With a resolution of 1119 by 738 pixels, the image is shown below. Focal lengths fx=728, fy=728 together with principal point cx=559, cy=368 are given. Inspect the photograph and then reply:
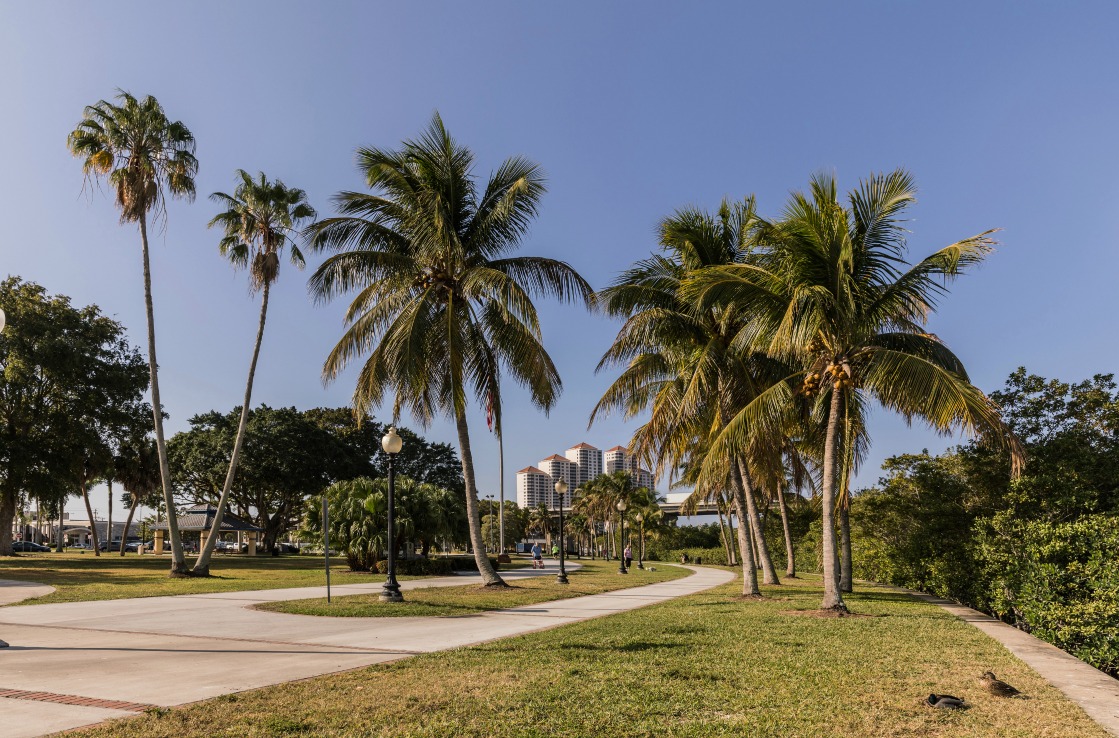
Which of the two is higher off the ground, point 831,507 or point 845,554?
point 831,507

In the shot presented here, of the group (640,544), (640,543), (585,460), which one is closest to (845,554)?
(640,544)

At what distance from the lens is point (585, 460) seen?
518 ft

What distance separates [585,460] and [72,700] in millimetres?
152933

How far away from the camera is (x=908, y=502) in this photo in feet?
58.1

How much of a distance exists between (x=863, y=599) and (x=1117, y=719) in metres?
12.0

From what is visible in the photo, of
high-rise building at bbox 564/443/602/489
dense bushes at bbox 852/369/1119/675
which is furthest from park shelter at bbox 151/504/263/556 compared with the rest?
high-rise building at bbox 564/443/602/489

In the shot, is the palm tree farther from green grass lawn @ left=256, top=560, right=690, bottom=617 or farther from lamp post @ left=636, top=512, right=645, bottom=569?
lamp post @ left=636, top=512, right=645, bottom=569

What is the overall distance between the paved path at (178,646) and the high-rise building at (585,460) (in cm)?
13891

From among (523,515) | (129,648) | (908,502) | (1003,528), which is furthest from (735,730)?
(523,515)

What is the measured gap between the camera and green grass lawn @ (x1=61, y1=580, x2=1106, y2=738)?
528cm

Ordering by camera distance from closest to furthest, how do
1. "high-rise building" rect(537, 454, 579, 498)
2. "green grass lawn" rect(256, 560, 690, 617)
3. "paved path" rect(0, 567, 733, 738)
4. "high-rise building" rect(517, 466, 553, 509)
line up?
"paved path" rect(0, 567, 733, 738) → "green grass lawn" rect(256, 560, 690, 617) → "high-rise building" rect(537, 454, 579, 498) → "high-rise building" rect(517, 466, 553, 509)

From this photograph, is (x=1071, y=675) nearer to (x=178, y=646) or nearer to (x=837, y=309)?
(x=837, y=309)

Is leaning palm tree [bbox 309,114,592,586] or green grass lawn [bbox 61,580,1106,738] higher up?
leaning palm tree [bbox 309,114,592,586]

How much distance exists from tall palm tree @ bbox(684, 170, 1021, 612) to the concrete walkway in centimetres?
309
